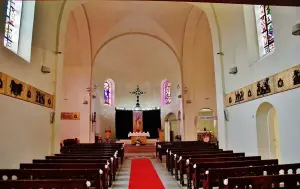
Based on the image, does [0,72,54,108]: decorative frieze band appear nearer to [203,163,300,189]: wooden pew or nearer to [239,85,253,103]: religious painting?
[203,163,300,189]: wooden pew

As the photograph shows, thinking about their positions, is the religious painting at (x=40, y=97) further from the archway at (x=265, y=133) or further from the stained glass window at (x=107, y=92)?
the stained glass window at (x=107, y=92)

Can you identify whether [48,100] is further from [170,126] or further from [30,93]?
[170,126]

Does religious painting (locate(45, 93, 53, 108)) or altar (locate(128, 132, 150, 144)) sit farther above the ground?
religious painting (locate(45, 93, 53, 108))

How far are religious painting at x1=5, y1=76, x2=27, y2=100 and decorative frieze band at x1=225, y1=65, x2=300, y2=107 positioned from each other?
6571 mm

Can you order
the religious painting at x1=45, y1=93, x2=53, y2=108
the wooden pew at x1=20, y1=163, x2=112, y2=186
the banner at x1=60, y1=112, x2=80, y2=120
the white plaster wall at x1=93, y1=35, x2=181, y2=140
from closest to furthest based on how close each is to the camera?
the wooden pew at x1=20, y1=163, x2=112, y2=186 → the religious painting at x1=45, y1=93, x2=53, y2=108 → the banner at x1=60, y1=112, x2=80, y2=120 → the white plaster wall at x1=93, y1=35, x2=181, y2=140

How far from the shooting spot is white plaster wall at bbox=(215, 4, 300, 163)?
6.01 metres

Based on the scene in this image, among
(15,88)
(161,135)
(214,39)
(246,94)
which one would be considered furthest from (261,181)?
(161,135)

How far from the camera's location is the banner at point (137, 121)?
2166cm

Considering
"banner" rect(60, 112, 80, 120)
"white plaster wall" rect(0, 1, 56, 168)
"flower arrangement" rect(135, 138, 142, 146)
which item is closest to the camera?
"white plaster wall" rect(0, 1, 56, 168)

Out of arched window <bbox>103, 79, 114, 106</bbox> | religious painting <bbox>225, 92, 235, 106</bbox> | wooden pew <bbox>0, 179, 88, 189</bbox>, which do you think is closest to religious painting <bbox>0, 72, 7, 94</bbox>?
wooden pew <bbox>0, 179, 88, 189</bbox>

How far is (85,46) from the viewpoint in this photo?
1530 centimetres

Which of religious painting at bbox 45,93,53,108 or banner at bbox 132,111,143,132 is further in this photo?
banner at bbox 132,111,143,132

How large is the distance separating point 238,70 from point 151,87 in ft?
44.0

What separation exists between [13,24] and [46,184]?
5579 mm
